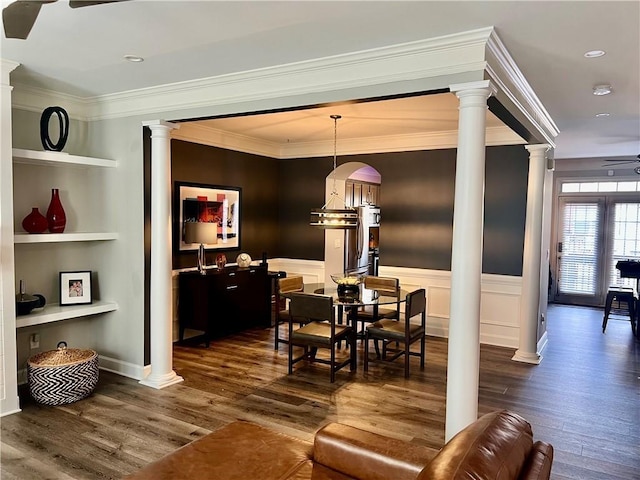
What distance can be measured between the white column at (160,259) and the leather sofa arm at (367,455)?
259 cm

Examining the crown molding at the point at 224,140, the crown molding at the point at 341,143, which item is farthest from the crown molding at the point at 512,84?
the crown molding at the point at 224,140

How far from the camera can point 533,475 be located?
1.53 m

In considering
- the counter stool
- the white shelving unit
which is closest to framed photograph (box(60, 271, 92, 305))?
the white shelving unit

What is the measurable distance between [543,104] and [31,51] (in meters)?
4.20

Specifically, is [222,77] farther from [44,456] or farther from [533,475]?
[533,475]

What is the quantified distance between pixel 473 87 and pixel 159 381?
11.8ft

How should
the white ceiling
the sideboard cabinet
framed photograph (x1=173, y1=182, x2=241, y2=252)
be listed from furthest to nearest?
framed photograph (x1=173, y1=182, x2=241, y2=252)
the sideboard cabinet
the white ceiling

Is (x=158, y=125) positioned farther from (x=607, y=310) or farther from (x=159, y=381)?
(x=607, y=310)

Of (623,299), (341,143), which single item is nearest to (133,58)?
(341,143)

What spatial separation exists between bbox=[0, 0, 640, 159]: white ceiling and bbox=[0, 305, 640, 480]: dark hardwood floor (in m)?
2.66

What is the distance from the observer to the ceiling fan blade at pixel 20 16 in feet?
5.67

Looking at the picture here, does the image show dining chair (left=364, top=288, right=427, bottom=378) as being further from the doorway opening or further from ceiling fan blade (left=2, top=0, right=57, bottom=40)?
the doorway opening

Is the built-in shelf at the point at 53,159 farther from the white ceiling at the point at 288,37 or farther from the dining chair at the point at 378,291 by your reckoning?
the dining chair at the point at 378,291

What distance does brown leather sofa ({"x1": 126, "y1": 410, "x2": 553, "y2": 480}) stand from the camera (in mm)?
1578
